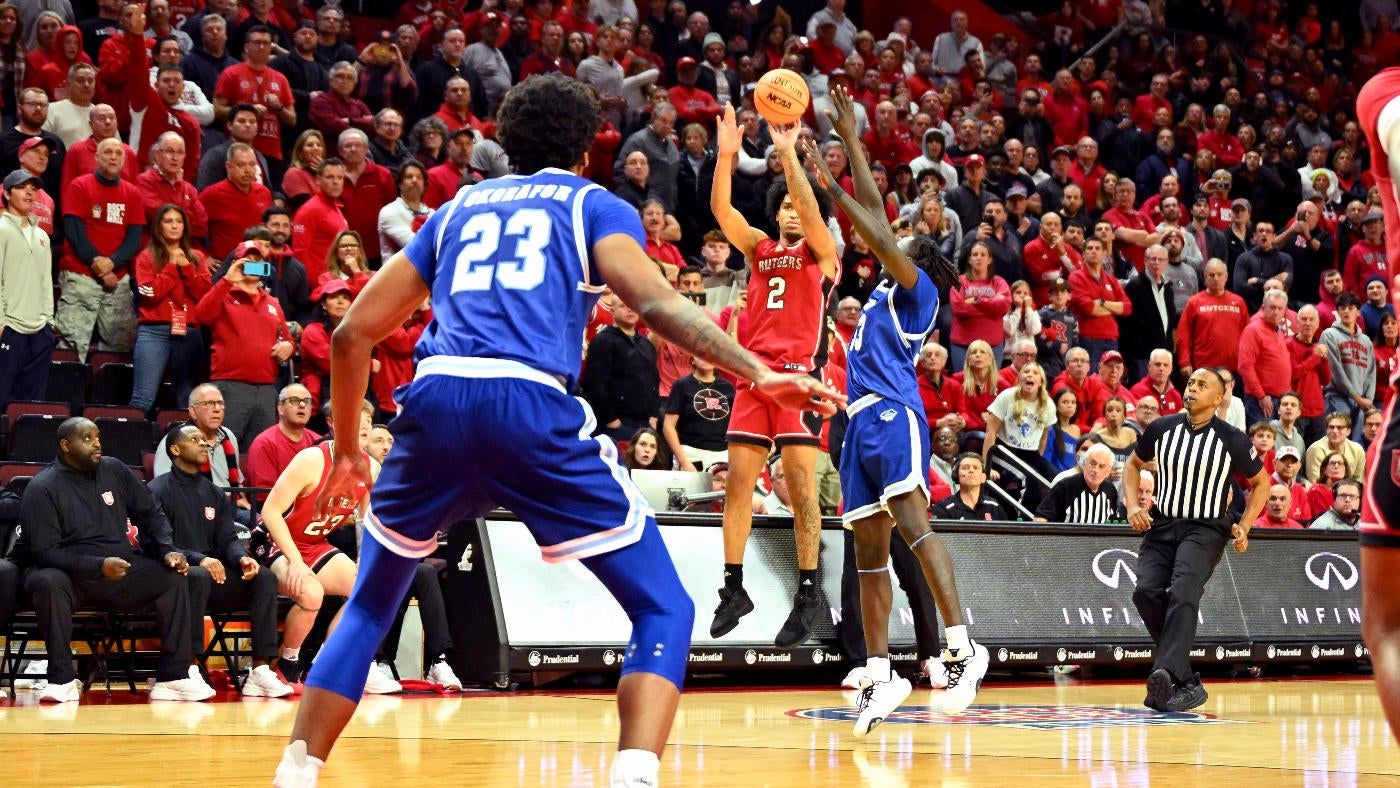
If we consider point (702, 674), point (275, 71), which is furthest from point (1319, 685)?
point (275, 71)

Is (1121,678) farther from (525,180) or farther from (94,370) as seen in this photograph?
(525,180)

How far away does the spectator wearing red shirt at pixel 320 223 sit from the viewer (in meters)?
13.6

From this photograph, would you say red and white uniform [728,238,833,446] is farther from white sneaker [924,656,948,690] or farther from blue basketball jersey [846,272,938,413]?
white sneaker [924,656,948,690]

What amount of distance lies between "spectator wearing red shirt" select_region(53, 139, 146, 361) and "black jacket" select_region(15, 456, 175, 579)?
2.79 metres

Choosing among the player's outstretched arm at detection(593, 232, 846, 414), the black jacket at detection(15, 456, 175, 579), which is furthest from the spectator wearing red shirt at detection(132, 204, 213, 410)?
the player's outstretched arm at detection(593, 232, 846, 414)

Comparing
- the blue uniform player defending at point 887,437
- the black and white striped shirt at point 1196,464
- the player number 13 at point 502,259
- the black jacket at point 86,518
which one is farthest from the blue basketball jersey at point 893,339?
the black jacket at point 86,518

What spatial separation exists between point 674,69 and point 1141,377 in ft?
21.6

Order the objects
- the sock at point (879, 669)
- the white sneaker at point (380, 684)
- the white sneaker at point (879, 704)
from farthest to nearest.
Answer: the white sneaker at point (380, 684), the sock at point (879, 669), the white sneaker at point (879, 704)

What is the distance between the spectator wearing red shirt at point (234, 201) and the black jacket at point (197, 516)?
3515 millimetres

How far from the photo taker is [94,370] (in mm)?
12219

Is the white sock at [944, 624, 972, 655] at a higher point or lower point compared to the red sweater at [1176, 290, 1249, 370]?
A: lower

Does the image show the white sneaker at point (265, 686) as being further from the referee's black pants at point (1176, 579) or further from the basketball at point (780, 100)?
the referee's black pants at point (1176, 579)

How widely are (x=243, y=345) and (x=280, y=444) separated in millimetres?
1135

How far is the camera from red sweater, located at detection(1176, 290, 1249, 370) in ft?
58.2
